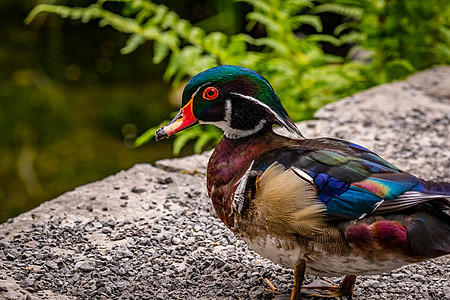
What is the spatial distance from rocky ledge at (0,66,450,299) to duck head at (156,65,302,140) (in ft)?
2.03

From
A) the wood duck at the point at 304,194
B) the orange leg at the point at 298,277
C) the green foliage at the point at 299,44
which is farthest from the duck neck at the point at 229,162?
the green foliage at the point at 299,44

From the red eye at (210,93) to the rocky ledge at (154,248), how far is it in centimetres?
75

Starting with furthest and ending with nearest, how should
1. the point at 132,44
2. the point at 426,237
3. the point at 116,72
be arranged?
the point at 116,72, the point at 132,44, the point at 426,237

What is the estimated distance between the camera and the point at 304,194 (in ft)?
7.12

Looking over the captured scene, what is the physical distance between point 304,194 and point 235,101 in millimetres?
469

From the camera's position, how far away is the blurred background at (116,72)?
498cm

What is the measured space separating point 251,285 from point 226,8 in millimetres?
4068

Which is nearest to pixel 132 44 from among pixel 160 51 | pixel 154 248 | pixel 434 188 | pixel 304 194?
pixel 160 51

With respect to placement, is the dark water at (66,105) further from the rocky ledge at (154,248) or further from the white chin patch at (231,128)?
the white chin patch at (231,128)

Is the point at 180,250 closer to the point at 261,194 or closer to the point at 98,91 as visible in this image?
the point at 261,194

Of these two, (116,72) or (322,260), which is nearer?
(322,260)

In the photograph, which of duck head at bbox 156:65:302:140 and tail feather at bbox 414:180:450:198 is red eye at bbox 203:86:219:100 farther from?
tail feather at bbox 414:180:450:198

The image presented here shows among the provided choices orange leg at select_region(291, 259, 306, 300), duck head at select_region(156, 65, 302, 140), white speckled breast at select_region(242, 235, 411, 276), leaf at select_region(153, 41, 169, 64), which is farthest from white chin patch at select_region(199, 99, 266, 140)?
leaf at select_region(153, 41, 169, 64)

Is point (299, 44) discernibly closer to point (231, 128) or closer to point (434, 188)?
point (231, 128)
